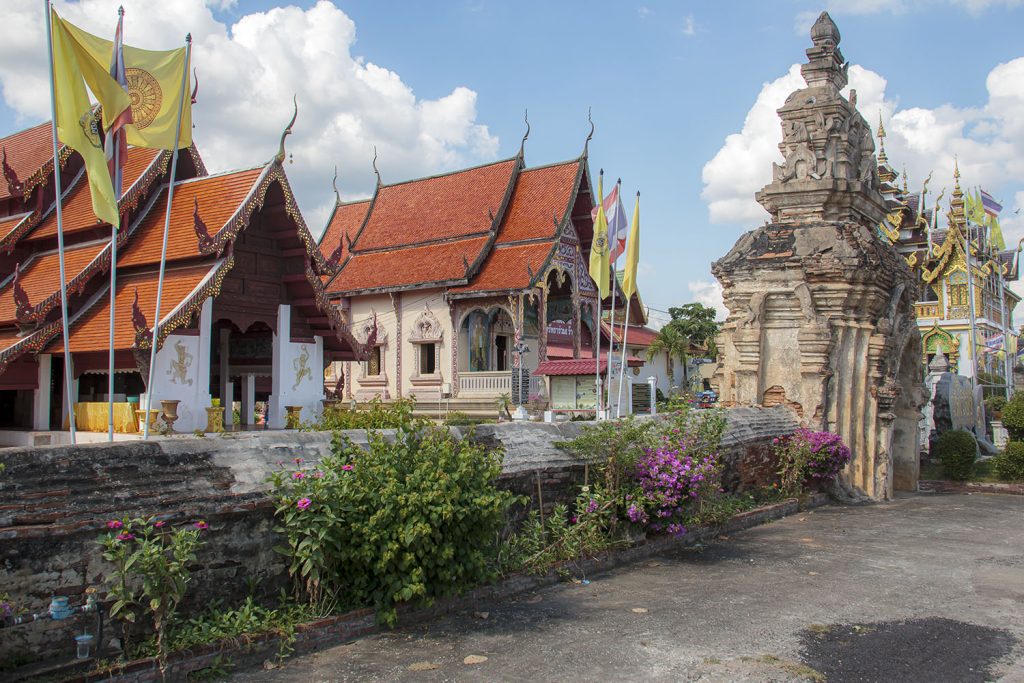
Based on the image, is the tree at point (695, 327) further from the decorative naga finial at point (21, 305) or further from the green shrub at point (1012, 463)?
the decorative naga finial at point (21, 305)

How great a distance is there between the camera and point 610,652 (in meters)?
5.21

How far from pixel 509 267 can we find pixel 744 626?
19689mm

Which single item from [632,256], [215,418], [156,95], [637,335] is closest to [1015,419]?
[632,256]

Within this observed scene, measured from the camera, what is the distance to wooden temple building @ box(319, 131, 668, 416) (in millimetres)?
24422

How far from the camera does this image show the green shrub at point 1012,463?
14.4 m

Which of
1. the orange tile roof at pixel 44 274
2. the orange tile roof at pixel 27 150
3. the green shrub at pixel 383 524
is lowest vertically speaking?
the green shrub at pixel 383 524

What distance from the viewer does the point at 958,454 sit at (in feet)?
49.5

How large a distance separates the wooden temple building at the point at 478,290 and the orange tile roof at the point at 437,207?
0.05 metres

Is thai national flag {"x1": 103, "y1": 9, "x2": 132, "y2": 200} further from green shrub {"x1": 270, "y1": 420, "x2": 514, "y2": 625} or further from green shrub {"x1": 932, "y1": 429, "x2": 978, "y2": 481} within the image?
green shrub {"x1": 932, "y1": 429, "x2": 978, "y2": 481}

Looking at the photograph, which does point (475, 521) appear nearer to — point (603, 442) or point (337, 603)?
point (337, 603)

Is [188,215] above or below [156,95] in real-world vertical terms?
below

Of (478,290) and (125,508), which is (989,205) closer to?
(478,290)

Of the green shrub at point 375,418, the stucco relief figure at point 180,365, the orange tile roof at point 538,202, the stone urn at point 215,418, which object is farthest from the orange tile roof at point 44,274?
the orange tile roof at point 538,202

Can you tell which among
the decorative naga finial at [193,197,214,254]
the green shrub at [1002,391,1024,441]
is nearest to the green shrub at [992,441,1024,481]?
the green shrub at [1002,391,1024,441]
